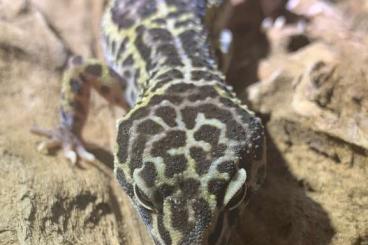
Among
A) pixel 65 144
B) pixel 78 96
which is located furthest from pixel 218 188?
pixel 78 96

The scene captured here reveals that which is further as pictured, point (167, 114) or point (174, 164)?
point (167, 114)

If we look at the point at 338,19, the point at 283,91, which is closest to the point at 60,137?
the point at 283,91

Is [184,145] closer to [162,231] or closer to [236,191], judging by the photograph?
[236,191]

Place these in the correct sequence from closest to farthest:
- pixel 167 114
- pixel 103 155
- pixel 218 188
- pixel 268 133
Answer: pixel 218 188, pixel 167 114, pixel 268 133, pixel 103 155

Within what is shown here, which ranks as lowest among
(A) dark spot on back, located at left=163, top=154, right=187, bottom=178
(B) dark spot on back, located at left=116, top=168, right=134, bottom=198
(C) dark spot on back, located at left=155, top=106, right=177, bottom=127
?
(B) dark spot on back, located at left=116, top=168, right=134, bottom=198

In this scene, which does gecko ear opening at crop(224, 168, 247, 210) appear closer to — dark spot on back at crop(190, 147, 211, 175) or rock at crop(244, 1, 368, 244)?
dark spot on back at crop(190, 147, 211, 175)

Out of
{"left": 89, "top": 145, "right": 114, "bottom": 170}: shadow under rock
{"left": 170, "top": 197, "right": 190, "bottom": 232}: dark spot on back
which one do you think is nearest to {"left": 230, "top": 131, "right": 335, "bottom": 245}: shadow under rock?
{"left": 170, "top": 197, "right": 190, "bottom": 232}: dark spot on back
